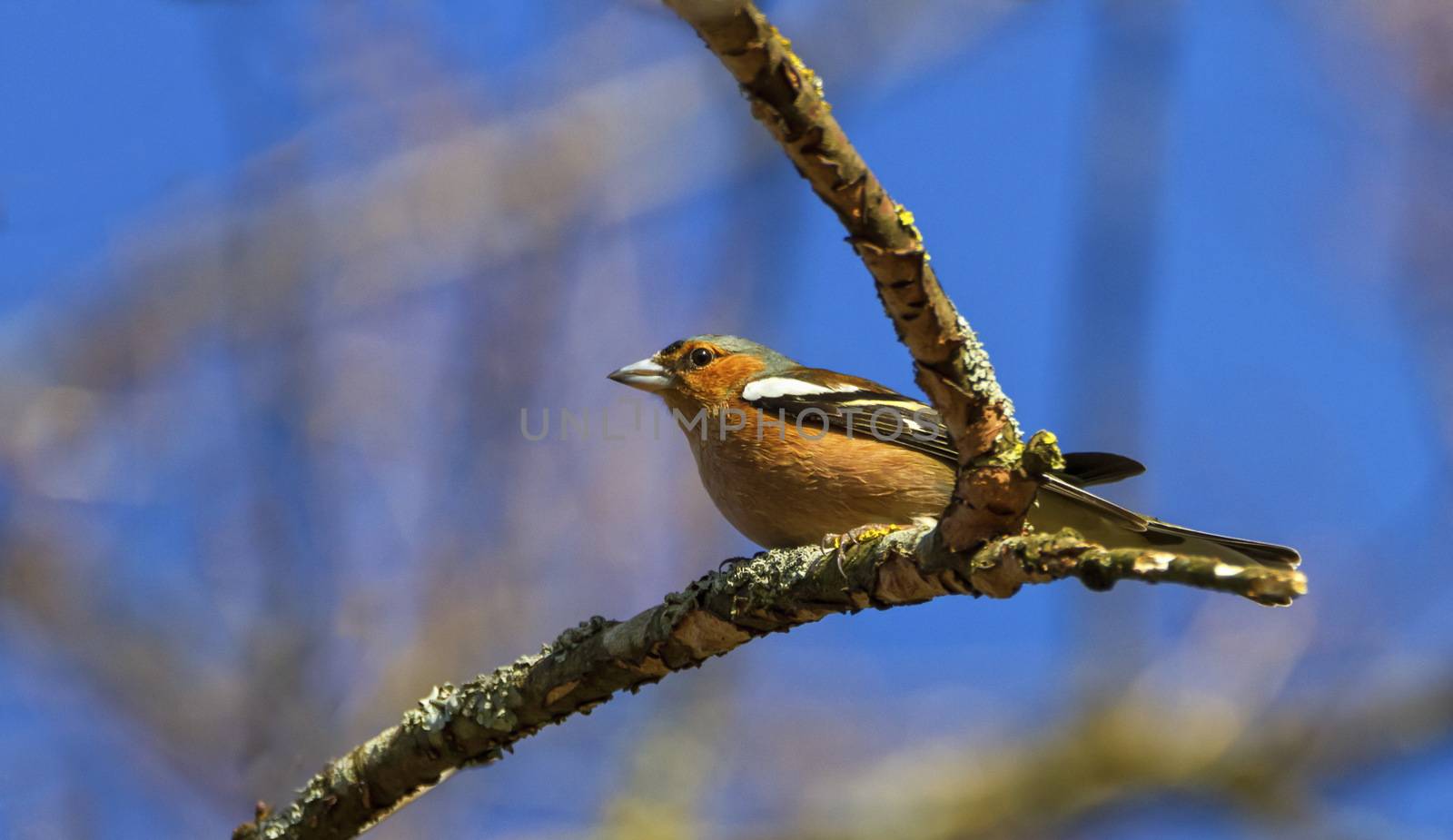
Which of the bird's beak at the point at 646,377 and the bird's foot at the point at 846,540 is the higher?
the bird's beak at the point at 646,377

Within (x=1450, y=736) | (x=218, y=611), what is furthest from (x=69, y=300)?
(x=1450, y=736)

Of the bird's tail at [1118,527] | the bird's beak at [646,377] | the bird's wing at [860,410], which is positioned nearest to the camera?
the bird's tail at [1118,527]

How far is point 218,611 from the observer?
303 inches

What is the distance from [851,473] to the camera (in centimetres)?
563

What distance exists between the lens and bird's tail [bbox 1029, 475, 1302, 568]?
5.40 m

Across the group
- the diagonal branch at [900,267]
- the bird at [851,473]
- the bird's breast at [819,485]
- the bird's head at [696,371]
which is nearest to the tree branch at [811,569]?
the diagonal branch at [900,267]

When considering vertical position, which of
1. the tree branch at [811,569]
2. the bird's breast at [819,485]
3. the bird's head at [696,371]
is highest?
the bird's head at [696,371]

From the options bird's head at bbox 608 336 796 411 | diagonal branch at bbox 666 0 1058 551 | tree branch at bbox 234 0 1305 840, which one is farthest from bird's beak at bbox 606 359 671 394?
diagonal branch at bbox 666 0 1058 551

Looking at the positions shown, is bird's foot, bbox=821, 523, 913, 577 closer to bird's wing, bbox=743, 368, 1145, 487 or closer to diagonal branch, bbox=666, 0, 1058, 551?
diagonal branch, bbox=666, 0, 1058, 551

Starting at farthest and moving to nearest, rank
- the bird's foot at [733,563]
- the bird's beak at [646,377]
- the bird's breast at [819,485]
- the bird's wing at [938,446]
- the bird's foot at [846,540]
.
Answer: the bird's beak at [646,377] → the bird's breast at [819,485] → the bird's wing at [938,446] → the bird's foot at [733,563] → the bird's foot at [846,540]

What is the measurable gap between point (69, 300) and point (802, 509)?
7.21 m

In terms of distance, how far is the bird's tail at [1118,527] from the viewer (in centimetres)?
540

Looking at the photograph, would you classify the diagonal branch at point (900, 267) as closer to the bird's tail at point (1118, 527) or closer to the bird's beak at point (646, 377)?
the bird's tail at point (1118, 527)

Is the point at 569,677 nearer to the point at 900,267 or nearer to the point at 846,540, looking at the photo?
the point at 846,540
